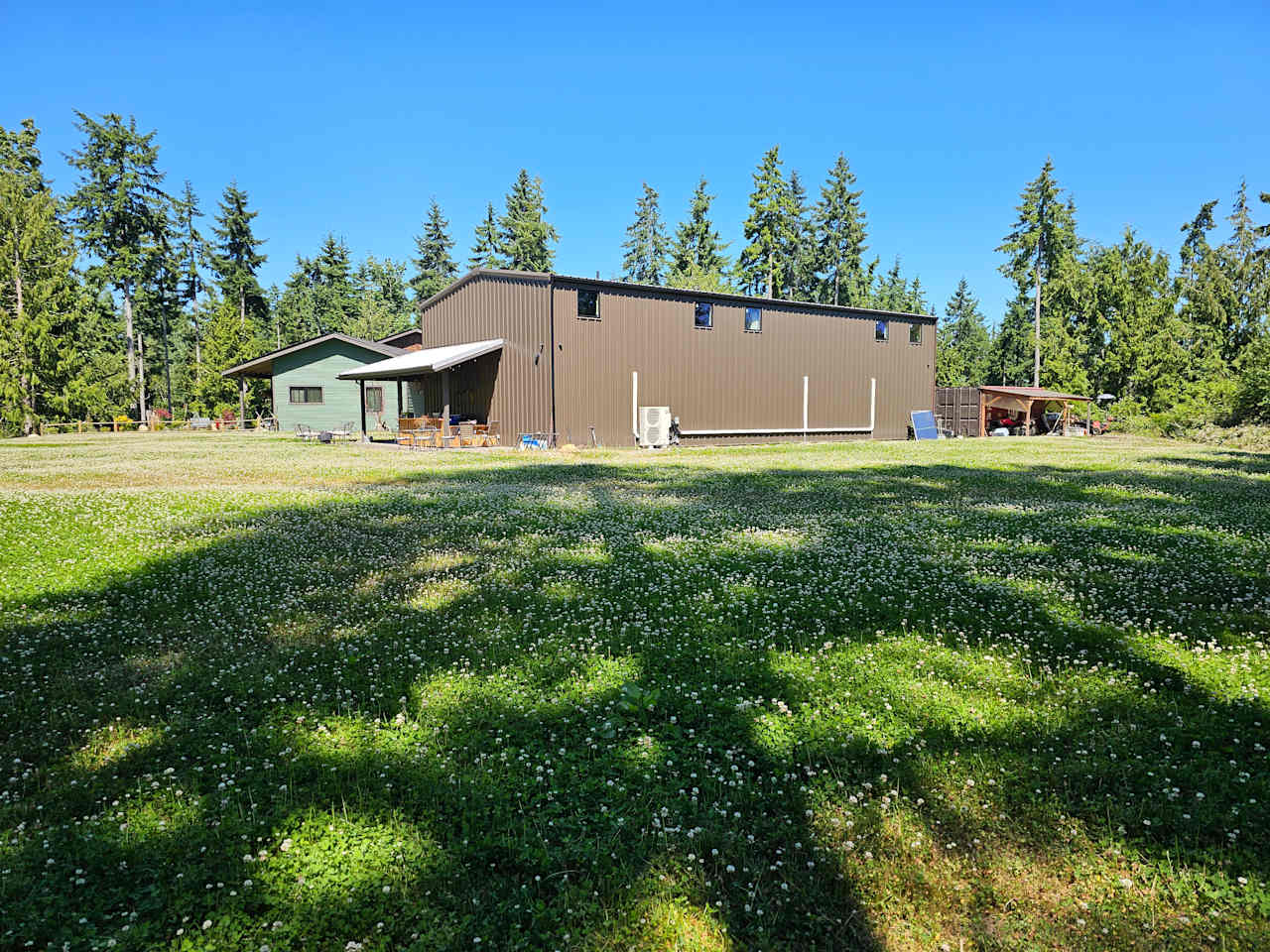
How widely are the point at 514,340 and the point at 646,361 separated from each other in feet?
17.9

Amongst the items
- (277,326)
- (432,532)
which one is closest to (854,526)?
(432,532)

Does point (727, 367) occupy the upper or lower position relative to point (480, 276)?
lower

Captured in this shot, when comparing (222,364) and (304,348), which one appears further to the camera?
(222,364)

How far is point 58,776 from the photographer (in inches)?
137

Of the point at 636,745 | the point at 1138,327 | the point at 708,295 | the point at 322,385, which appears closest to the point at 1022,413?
the point at 1138,327

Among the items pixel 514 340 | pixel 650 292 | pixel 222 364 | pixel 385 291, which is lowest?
pixel 514 340

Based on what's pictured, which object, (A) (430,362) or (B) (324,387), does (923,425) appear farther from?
(B) (324,387)

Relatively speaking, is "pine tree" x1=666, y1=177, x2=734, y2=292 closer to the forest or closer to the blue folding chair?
the forest

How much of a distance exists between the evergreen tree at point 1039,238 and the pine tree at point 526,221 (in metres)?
41.1

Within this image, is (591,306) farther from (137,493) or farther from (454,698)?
(454,698)

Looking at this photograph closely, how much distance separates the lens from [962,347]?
7231 cm

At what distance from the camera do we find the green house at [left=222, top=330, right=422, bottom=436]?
1559 inches

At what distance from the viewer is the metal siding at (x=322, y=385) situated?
1577 inches

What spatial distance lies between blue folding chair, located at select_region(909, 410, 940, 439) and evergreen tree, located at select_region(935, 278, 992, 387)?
6317mm
